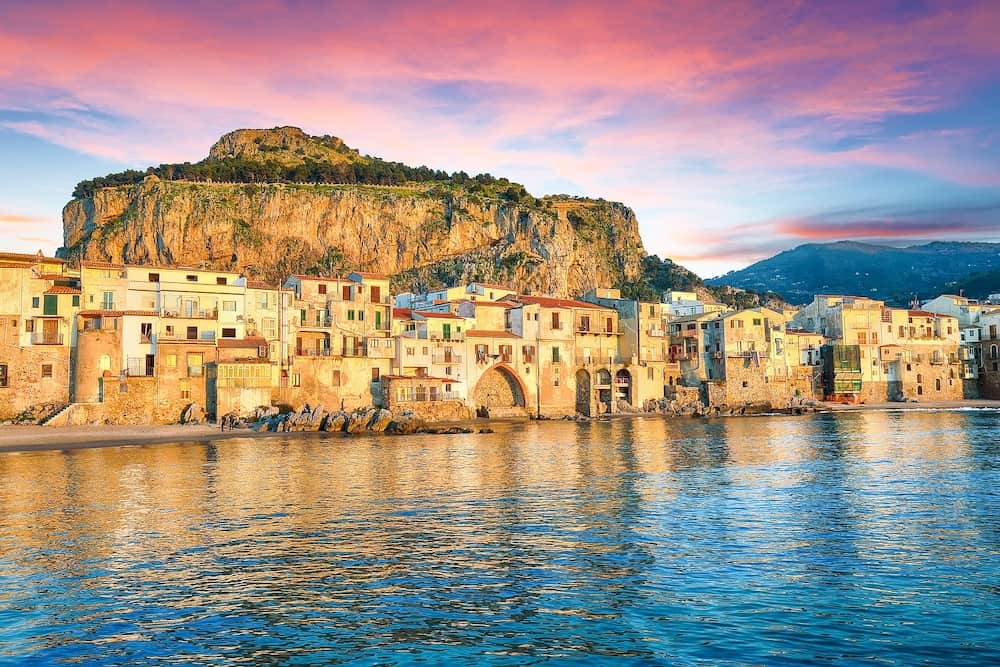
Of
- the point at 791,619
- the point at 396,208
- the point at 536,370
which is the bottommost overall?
the point at 791,619

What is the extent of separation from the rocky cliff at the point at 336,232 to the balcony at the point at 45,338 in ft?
242

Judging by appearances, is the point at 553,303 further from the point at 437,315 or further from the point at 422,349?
the point at 422,349

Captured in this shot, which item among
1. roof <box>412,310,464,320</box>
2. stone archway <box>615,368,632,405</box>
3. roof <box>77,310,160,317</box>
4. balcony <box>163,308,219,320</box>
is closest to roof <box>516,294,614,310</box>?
stone archway <box>615,368,632,405</box>

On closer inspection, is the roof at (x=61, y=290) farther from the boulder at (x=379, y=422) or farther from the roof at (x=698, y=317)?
the roof at (x=698, y=317)

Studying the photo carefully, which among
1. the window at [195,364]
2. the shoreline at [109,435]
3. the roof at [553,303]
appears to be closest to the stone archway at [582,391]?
the roof at [553,303]

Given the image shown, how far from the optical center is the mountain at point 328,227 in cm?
13650

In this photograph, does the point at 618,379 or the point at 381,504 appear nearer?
the point at 381,504

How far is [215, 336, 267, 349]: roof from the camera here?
2516 inches

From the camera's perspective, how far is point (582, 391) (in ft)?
276

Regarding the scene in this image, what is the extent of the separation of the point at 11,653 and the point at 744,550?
626 inches

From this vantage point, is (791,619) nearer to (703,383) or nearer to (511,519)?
(511,519)

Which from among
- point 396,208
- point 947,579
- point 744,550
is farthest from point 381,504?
point 396,208

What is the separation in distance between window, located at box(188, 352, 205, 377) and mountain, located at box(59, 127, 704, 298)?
7428 cm

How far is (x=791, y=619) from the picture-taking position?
48.0 ft
